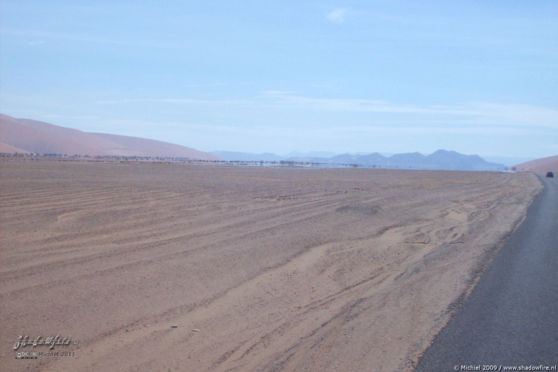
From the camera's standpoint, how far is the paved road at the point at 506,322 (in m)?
6.06

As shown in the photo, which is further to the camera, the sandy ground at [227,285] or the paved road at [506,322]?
the sandy ground at [227,285]

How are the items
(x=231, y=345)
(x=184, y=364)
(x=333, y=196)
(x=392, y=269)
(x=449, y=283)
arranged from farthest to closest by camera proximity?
(x=333, y=196) → (x=392, y=269) → (x=449, y=283) → (x=231, y=345) → (x=184, y=364)

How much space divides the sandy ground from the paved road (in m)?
0.26

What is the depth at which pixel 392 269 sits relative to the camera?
434 inches

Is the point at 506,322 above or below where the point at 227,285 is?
above

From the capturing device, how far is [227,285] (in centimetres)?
930

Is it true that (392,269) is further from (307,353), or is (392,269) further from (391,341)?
(307,353)

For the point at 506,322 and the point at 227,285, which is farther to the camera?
the point at 227,285

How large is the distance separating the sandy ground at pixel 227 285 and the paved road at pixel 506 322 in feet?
0.85

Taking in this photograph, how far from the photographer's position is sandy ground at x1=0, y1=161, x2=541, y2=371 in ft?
20.6

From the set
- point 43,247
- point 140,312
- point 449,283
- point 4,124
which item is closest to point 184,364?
point 140,312

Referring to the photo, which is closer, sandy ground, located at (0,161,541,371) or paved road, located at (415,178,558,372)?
paved road, located at (415,178,558,372)

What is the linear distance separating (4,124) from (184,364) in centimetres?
18035

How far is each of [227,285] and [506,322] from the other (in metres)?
4.18
